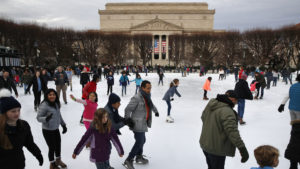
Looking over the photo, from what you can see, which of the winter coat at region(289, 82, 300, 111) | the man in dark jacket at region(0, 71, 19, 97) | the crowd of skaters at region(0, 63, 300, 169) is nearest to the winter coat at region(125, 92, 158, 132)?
the crowd of skaters at region(0, 63, 300, 169)

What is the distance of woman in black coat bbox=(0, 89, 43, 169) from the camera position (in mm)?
2053

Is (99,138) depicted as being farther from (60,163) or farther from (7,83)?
(7,83)

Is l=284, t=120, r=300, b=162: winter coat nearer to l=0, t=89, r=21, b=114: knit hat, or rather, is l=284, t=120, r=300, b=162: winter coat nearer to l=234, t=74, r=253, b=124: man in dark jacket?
l=234, t=74, r=253, b=124: man in dark jacket

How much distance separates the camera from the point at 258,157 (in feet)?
6.46

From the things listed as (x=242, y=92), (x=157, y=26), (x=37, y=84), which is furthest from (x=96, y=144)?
(x=157, y=26)

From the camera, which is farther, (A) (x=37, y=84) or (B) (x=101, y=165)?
(A) (x=37, y=84)

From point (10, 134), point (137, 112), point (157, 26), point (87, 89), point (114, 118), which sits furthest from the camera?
point (157, 26)

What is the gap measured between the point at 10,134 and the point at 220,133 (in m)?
2.34

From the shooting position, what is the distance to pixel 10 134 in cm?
211

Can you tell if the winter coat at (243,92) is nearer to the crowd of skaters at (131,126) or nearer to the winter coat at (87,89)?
the crowd of skaters at (131,126)

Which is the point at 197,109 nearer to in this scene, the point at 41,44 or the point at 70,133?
the point at 70,133

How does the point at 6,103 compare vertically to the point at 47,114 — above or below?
above

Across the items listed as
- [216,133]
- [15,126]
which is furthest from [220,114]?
[15,126]

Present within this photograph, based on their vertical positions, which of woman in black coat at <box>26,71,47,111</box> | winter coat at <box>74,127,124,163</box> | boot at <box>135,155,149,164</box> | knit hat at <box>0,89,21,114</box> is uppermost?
knit hat at <box>0,89,21,114</box>
